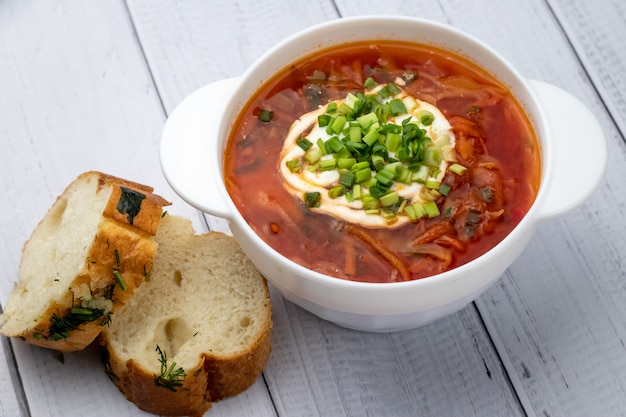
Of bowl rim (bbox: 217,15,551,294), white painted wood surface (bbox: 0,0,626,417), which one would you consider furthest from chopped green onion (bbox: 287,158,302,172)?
white painted wood surface (bbox: 0,0,626,417)

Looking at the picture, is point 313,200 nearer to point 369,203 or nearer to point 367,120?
point 369,203

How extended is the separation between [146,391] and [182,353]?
0.55 ft

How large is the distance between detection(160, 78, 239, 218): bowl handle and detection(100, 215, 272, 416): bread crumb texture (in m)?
0.47

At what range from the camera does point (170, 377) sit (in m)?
3.01

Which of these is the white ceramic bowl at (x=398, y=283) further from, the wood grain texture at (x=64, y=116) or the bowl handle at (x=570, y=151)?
the wood grain texture at (x=64, y=116)

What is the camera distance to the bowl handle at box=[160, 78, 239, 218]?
2.87m

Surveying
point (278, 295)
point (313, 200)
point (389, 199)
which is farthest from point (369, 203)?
point (278, 295)

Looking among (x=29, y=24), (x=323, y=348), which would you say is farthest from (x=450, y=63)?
(x=29, y=24)

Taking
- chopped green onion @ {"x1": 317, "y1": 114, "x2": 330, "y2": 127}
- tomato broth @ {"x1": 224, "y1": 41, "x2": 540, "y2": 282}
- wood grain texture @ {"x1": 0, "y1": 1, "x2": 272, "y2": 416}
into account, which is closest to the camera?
tomato broth @ {"x1": 224, "y1": 41, "x2": 540, "y2": 282}

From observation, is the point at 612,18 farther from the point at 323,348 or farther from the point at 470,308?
the point at 323,348

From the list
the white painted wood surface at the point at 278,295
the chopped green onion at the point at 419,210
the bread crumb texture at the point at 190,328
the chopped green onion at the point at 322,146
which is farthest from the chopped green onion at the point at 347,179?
the white painted wood surface at the point at 278,295

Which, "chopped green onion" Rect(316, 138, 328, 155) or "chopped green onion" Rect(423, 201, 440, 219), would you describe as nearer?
"chopped green onion" Rect(423, 201, 440, 219)

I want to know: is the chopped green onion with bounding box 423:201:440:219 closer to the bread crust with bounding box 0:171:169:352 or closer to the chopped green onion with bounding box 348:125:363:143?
the chopped green onion with bounding box 348:125:363:143

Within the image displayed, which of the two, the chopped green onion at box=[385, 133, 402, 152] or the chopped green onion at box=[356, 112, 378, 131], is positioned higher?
the chopped green onion at box=[356, 112, 378, 131]
